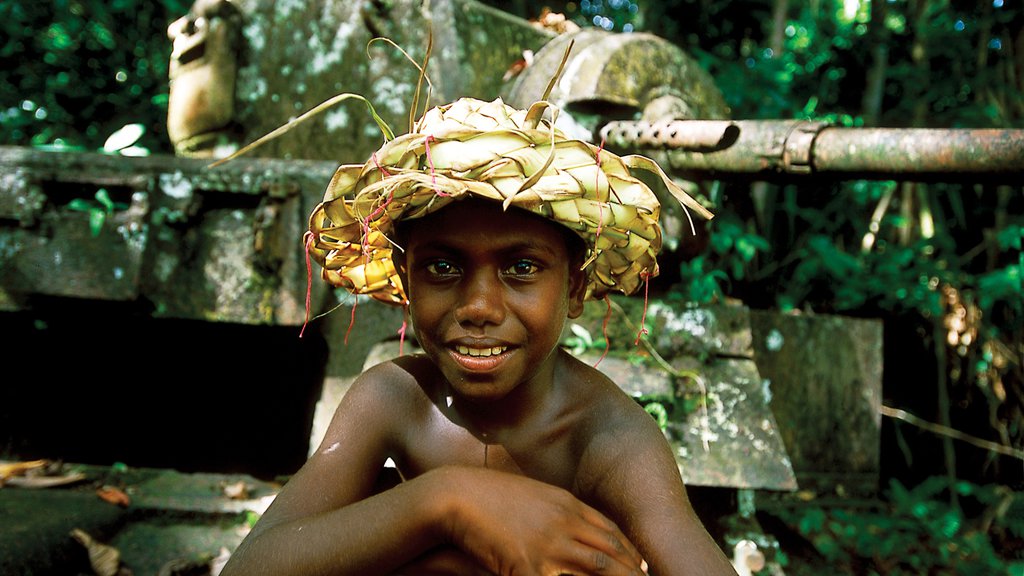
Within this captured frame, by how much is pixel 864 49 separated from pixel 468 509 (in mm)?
4987

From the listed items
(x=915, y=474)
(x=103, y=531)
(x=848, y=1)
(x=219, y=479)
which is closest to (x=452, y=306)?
(x=103, y=531)

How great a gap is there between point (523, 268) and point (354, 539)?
52 cm

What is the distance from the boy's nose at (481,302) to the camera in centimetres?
124

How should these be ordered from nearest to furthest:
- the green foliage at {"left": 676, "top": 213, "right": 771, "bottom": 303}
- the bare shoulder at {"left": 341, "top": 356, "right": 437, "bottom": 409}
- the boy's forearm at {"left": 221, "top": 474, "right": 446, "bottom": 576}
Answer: the boy's forearm at {"left": 221, "top": 474, "right": 446, "bottom": 576} → the bare shoulder at {"left": 341, "top": 356, "right": 437, "bottom": 409} → the green foliage at {"left": 676, "top": 213, "right": 771, "bottom": 303}

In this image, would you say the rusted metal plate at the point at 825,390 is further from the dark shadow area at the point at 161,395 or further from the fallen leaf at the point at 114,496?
the fallen leaf at the point at 114,496

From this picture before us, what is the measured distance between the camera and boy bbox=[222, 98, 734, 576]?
1171 millimetres

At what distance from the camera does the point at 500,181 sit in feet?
3.88

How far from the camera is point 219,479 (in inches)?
104

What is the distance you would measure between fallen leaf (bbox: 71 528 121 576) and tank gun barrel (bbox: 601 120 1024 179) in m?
2.10

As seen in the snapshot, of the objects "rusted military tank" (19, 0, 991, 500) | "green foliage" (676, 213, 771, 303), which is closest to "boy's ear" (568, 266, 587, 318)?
"rusted military tank" (19, 0, 991, 500)

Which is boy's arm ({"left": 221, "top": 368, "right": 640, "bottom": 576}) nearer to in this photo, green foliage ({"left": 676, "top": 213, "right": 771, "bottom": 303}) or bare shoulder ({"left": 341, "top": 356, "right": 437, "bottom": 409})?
bare shoulder ({"left": 341, "top": 356, "right": 437, "bottom": 409})

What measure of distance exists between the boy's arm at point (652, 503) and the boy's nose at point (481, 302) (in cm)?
33

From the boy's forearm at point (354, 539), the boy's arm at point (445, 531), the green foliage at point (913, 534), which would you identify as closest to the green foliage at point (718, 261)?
the green foliage at point (913, 534)

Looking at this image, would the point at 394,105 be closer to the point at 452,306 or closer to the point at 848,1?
the point at 452,306
